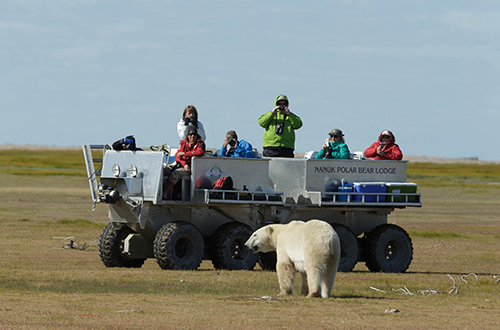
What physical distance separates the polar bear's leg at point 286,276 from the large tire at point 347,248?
5.33 meters

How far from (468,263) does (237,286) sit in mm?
8083

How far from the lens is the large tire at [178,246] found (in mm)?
18962

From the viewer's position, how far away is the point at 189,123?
20047 mm

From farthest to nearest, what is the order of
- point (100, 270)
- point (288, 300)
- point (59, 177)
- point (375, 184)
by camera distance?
point (59, 177), point (375, 184), point (100, 270), point (288, 300)

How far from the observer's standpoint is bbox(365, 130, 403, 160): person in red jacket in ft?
70.7

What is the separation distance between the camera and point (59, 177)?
8256 cm

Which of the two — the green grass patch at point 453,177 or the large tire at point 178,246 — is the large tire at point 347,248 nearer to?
the large tire at point 178,246

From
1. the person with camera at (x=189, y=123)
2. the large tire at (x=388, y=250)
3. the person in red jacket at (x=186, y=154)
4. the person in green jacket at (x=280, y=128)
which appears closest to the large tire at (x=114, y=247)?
the person in red jacket at (x=186, y=154)

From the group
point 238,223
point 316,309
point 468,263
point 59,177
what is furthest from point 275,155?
point 59,177

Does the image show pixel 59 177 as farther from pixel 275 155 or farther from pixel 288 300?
pixel 288 300

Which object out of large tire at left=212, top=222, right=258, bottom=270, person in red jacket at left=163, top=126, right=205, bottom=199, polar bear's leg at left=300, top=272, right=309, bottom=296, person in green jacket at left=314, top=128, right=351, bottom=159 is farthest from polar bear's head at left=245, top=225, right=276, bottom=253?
A: person in green jacket at left=314, top=128, right=351, bottom=159

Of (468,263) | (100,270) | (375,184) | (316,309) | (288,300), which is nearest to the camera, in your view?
(316,309)

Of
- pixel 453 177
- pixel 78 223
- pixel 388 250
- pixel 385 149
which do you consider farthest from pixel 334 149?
pixel 453 177

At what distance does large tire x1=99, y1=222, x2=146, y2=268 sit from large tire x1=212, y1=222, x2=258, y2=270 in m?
2.19
